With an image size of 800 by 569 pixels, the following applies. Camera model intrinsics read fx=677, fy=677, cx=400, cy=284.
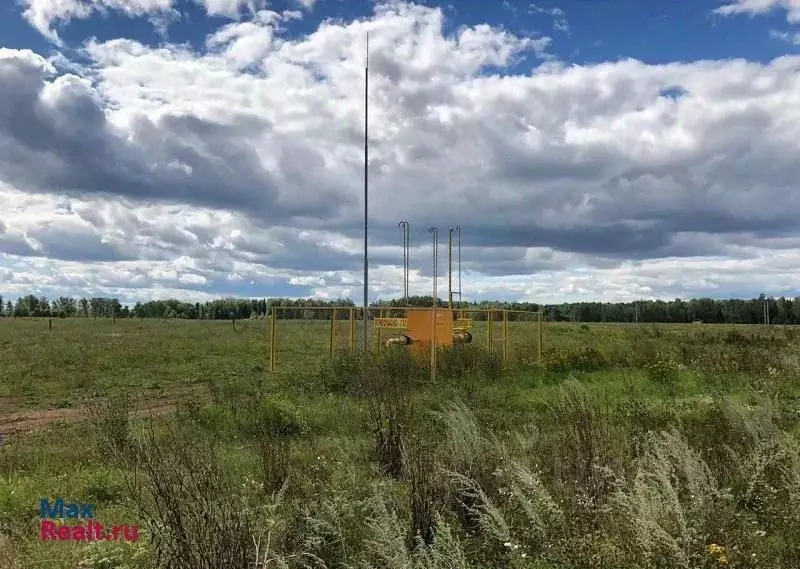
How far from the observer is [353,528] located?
17.3ft

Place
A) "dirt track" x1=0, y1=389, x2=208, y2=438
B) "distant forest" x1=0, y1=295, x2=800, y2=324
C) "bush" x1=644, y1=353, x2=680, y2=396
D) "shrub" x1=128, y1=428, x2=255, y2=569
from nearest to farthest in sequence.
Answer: "shrub" x1=128, y1=428, x2=255, y2=569, "dirt track" x1=0, y1=389, x2=208, y2=438, "bush" x1=644, y1=353, x2=680, y2=396, "distant forest" x1=0, y1=295, x2=800, y2=324

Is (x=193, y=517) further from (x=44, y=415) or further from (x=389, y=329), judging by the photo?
(x=389, y=329)

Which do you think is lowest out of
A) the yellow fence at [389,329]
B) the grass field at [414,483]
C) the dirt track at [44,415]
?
the dirt track at [44,415]

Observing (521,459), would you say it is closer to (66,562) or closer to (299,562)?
(299,562)

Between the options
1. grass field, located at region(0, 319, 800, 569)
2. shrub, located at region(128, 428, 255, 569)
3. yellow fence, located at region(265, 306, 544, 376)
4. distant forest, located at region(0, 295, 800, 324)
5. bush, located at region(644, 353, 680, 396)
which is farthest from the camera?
distant forest, located at region(0, 295, 800, 324)

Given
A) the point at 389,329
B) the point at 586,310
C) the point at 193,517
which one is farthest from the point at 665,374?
the point at 586,310

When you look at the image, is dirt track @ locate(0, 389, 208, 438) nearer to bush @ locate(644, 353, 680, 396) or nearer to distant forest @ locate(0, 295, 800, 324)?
bush @ locate(644, 353, 680, 396)

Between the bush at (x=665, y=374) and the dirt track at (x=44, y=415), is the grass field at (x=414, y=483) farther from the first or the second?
the bush at (x=665, y=374)

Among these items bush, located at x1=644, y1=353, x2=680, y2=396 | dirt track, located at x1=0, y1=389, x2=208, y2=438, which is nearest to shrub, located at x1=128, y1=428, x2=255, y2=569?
dirt track, located at x1=0, y1=389, x2=208, y2=438

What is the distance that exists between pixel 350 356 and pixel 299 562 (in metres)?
11.0

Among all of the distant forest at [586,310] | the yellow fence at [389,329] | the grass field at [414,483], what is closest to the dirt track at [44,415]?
the grass field at [414,483]

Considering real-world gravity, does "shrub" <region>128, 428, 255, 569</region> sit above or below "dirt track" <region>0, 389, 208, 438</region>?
above

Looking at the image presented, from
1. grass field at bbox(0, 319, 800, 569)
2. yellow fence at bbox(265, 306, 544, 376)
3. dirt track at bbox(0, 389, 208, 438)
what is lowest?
dirt track at bbox(0, 389, 208, 438)

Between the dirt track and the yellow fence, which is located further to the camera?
the yellow fence
